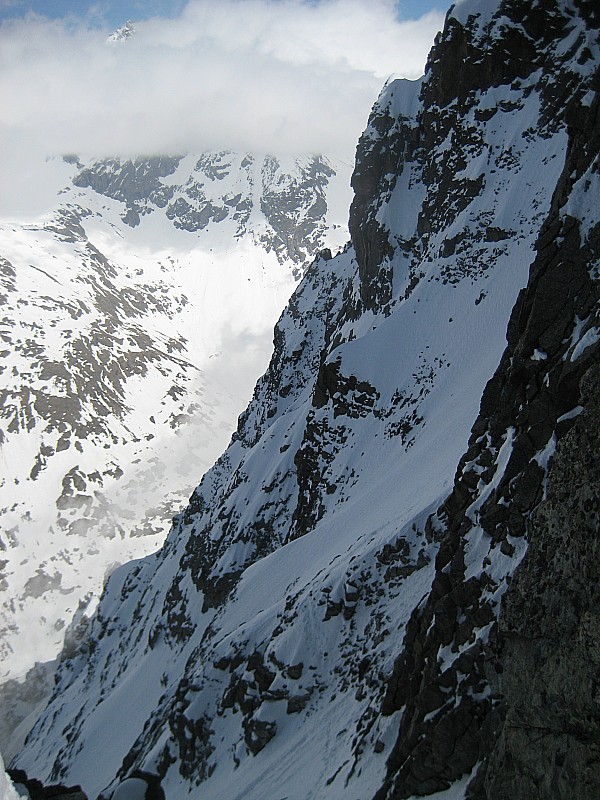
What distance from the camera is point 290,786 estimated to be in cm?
2128

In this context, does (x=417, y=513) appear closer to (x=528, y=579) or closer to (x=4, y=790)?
(x=528, y=579)

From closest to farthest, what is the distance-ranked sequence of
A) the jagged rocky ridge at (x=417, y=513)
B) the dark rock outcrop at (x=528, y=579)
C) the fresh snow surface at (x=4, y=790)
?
the dark rock outcrop at (x=528, y=579)
the jagged rocky ridge at (x=417, y=513)
the fresh snow surface at (x=4, y=790)

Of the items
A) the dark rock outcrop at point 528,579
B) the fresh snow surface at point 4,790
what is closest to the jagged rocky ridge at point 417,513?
the dark rock outcrop at point 528,579

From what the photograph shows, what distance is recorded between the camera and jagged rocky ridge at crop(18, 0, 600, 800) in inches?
470

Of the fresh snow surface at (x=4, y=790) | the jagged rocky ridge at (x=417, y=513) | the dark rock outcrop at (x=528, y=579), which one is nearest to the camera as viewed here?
the dark rock outcrop at (x=528, y=579)

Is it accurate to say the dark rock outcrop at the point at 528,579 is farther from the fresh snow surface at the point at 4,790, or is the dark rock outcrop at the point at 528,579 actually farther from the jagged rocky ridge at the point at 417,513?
the fresh snow surface at the point at 4,790

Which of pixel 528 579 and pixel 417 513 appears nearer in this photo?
pixel 528 579

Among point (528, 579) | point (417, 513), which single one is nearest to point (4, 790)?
point (528, 579)

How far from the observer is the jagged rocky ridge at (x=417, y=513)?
11938mm

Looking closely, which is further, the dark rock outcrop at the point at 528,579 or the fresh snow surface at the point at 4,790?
the fresh snow surface at the point at 4,790

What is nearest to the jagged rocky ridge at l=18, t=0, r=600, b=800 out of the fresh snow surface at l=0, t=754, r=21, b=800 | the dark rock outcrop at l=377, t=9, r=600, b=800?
the dark rock outcrop at l=377, t=9, r=600, b=800

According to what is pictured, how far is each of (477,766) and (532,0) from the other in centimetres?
5094

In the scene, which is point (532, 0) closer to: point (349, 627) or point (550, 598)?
point (349, 627)

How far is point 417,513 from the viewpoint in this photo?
25.2 metres
